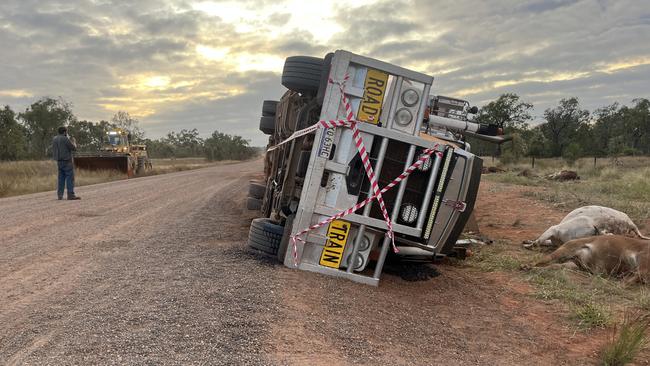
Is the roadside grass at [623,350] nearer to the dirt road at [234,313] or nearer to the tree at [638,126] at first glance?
the dirt road at [234,313]

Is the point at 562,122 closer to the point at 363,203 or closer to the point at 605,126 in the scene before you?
the point at 605,126

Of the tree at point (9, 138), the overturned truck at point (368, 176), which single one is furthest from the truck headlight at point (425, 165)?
the tree at point (9, 138)

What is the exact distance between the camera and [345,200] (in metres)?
5.13

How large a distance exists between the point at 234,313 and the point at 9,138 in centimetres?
4684

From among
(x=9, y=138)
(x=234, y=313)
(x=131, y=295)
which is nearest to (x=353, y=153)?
(x=234, y=313)

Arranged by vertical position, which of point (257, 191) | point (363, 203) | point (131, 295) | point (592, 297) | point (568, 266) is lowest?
point (131, 295)

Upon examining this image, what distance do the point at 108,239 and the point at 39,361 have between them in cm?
426

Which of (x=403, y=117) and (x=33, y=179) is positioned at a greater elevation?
(x=403, y=117)

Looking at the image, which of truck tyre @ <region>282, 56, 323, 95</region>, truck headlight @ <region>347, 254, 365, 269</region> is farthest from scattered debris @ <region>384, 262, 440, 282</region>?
truck tyre @ <region>282, 56, 323, 95</region>

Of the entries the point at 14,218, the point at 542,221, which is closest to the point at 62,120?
the point at 14,218

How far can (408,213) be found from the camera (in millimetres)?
5273

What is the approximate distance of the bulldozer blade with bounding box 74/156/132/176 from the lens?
84.1 feet

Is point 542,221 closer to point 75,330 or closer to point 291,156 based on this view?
point 291,156

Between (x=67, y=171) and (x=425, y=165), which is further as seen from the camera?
(x=67, y=171)
